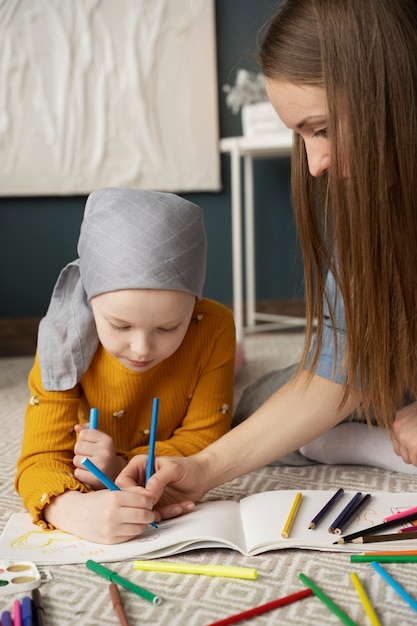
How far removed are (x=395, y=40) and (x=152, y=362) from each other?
0.48 metres

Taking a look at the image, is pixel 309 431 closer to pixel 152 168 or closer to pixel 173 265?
pixel 173 265

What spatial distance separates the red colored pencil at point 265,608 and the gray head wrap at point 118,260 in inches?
15.1

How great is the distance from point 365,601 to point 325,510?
0.20 metres

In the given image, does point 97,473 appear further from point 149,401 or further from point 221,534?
point 149,401

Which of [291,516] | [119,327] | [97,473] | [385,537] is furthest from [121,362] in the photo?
[385,537]

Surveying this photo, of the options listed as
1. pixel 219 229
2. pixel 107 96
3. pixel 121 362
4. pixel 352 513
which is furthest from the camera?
pixel 219 229

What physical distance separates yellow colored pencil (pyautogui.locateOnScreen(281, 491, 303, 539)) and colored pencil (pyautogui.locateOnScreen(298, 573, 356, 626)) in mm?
69

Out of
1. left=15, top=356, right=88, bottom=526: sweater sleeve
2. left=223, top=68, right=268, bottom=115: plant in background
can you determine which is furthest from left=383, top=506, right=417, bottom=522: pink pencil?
left=223, top=68, right=268, bottom=115: plant in background

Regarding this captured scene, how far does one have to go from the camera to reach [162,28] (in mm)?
2695

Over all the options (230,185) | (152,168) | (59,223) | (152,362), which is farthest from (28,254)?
(152,362)

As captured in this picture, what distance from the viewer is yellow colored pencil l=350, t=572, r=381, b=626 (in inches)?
27.9

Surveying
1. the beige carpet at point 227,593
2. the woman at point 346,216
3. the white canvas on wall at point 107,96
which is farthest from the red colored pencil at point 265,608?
the white canvas on wall at point 107,96

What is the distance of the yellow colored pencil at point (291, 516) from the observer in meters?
0.87

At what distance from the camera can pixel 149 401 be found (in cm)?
113
